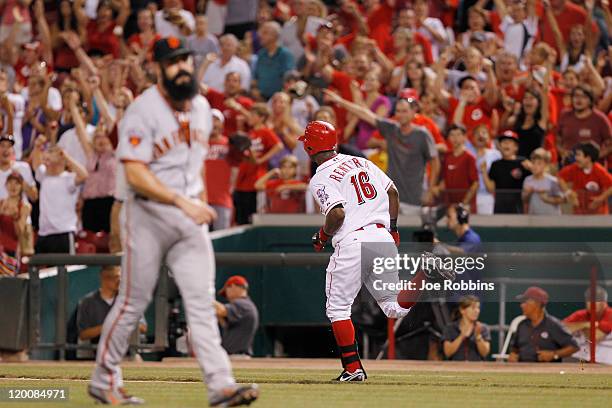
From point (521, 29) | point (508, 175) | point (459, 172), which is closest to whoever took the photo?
point (508, 175)

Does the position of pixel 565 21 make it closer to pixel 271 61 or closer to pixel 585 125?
pixel 585 125

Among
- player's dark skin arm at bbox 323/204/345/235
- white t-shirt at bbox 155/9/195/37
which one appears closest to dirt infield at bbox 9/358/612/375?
player's dark skin arm at bbox 323/204/345/235

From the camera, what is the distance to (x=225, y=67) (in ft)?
59.7

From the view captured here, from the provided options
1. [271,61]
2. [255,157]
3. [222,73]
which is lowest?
[255,157]

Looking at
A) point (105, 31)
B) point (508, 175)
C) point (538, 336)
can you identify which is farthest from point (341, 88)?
point (538, 336)

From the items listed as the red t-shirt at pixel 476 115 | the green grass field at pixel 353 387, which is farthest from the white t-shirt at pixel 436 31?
the green grass field at pixel 353 387

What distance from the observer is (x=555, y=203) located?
14984 mm

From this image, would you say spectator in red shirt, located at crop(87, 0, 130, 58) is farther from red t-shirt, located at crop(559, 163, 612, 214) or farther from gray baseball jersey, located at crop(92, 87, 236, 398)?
gray baseball jersey, located at crop(92, 87, 236, 398)

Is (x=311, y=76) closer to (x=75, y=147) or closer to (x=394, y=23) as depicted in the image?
(x=394, y=23)

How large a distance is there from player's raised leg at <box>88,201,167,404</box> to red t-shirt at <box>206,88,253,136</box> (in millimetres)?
9235

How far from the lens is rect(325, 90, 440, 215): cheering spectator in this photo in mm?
14672

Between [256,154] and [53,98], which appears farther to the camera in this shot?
[53,98]

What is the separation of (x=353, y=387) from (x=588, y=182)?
20.9 ft

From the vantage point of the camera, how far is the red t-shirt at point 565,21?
1772 cm
